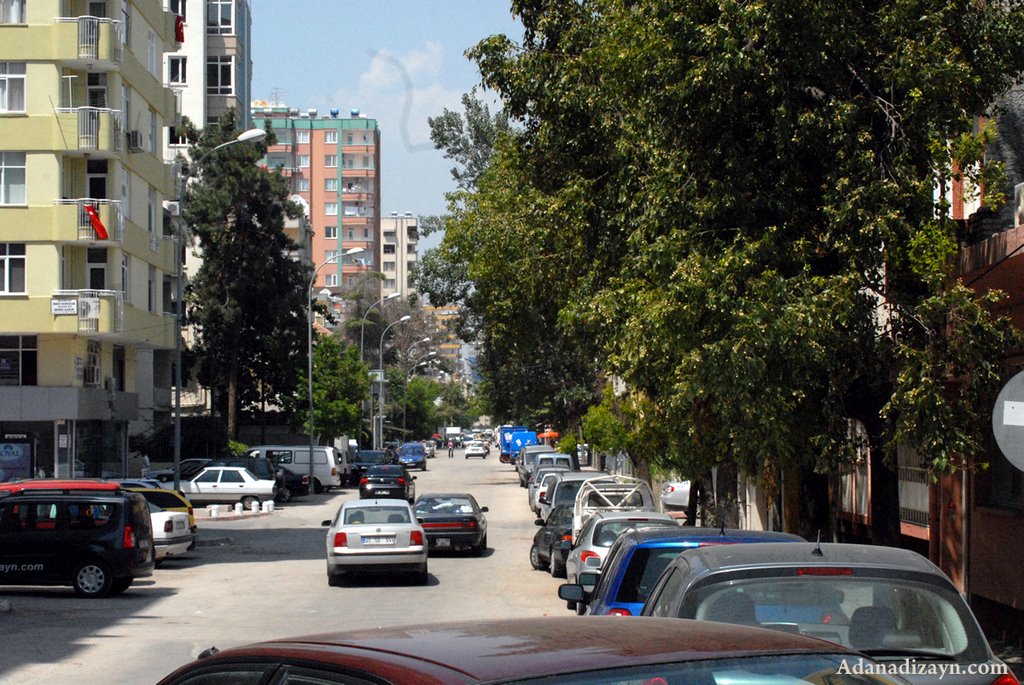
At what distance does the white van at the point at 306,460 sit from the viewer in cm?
5619

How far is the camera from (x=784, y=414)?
12672mm

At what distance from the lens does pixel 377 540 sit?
2316 centimetres

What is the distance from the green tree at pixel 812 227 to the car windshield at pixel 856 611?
5714 millimetres

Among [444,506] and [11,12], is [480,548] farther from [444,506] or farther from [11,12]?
[11,12]

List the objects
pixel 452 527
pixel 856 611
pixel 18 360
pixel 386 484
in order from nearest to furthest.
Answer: pixel 856 611
pixel 452 527
pixel 18 360
pixel 386 484

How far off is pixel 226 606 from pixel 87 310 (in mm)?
24057

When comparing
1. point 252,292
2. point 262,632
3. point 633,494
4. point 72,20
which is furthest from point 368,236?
point 262,632

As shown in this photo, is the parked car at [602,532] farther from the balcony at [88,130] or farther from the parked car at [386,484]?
the balcony at [88,130]

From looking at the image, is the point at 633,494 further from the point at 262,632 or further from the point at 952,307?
the point at 952,307

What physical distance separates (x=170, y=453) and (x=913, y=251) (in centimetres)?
5307

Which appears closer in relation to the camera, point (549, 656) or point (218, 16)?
point (549, 656)

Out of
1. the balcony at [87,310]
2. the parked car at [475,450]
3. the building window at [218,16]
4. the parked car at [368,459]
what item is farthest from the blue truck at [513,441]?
the balcony at [87,310]

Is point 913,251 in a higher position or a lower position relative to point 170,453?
higher

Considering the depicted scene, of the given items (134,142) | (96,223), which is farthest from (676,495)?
(134,142)
